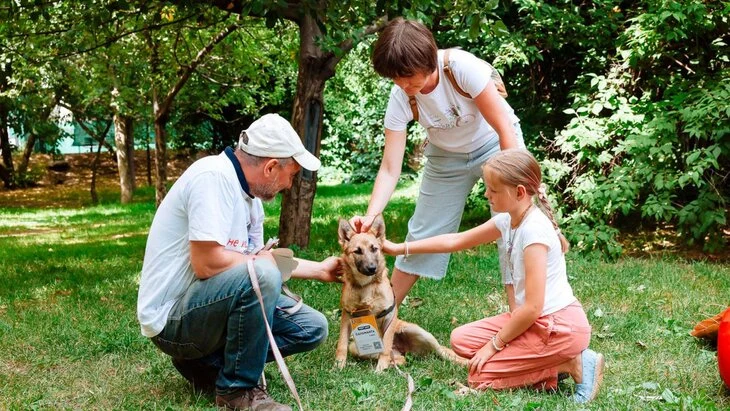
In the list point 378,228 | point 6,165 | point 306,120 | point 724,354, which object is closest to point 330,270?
point 378,228

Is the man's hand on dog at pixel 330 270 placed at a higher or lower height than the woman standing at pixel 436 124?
lower

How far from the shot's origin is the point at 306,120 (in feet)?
27.6

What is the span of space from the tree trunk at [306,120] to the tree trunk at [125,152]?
11.9 metres

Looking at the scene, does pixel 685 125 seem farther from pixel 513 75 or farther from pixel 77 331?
pixel 77 331

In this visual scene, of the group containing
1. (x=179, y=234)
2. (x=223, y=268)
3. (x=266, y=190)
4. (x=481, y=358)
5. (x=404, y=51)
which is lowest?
(x=481, y=358)

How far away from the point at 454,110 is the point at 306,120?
416 centimetres

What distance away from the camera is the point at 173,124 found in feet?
77.9

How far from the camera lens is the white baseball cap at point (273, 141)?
3559 millimetres

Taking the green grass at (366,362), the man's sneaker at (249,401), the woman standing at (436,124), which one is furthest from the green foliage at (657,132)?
the man's sneaker at (249,401)

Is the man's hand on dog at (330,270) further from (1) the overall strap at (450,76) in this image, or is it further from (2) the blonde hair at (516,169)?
(1) the overall strap at (450,76)

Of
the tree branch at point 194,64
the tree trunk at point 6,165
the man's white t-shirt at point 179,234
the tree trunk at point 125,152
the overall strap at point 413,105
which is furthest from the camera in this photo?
the tree trunk at point 6,165

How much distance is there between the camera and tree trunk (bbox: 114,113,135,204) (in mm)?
19406

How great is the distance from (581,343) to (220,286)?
1.82m

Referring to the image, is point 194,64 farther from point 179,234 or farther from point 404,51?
point 179,234
